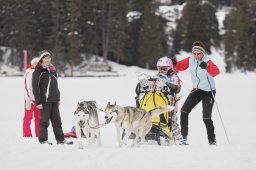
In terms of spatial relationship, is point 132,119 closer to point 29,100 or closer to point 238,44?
point 29,100

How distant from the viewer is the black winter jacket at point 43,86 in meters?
8.23

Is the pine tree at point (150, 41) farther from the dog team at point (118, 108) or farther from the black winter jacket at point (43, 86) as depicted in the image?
the black winter jacket at point (43, 86)

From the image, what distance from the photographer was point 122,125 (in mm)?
7891

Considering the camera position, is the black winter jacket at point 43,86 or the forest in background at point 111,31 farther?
the forest in background at point 111,31

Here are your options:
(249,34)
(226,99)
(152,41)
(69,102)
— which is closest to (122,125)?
(69,102)

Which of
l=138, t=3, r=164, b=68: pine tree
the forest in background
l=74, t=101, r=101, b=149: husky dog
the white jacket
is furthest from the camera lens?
l=138, t=3, r=164, b=68: pine tree

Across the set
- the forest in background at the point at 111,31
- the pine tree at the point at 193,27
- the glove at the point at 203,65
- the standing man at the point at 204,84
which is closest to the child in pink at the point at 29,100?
the standing man at the point at 204,84

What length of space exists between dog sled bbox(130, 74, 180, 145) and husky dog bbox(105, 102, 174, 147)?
1.49 ft

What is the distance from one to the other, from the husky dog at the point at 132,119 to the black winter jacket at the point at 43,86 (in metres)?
1.23

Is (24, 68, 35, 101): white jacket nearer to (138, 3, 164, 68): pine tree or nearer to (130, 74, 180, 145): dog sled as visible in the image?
(130, 74, 180, 145): dog sled

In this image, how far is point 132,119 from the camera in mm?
7977

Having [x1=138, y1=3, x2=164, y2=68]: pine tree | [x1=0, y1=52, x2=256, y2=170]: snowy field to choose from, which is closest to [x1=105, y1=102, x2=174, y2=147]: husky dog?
[x1=0, y1=52, x2=256, y2=170]: snowy field

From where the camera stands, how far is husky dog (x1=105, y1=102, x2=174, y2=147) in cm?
777

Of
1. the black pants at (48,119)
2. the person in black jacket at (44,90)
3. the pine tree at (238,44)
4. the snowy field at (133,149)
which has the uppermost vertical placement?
the pine tree at (238,44)
